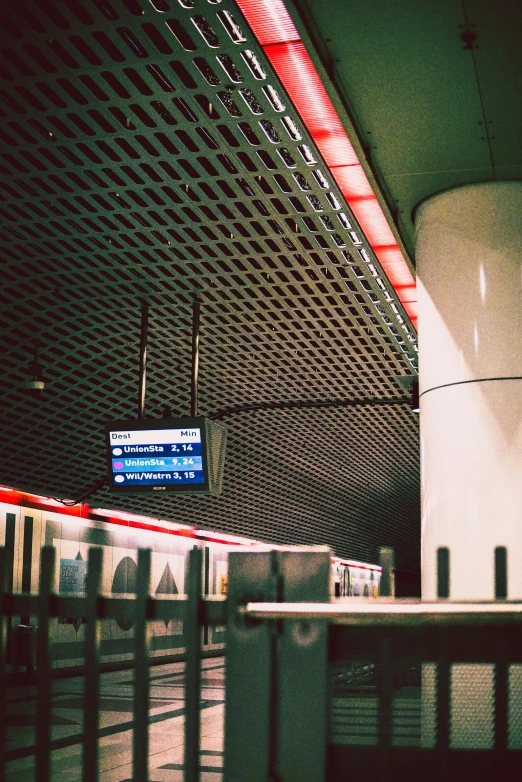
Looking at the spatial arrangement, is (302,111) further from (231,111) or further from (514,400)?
(514,400)

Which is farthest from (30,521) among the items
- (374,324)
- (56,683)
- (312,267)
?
(312,267)

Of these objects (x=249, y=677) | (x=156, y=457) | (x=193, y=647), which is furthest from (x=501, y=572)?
(x=156, y=457)

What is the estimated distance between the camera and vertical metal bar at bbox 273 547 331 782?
233cm

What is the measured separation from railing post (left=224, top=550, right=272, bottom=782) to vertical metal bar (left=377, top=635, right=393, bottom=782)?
309 mm

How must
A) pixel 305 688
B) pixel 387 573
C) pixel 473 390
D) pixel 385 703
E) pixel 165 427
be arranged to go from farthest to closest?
pixel 165 427
pixel 473 390
pixel 387 573
pixel 305 688
pixel 385 703

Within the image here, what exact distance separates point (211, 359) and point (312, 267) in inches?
125

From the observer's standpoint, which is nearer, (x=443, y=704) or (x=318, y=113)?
(x=443, y=704)

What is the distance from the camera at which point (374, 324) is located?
1024 centimetres

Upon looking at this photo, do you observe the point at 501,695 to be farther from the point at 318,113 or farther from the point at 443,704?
the point at 318,113

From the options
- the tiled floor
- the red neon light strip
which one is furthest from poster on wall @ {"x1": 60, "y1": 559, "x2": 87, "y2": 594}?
the red neon light strip

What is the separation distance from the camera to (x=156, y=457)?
8.98 metres

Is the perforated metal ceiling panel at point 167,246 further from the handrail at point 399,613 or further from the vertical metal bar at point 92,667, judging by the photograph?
the handrail at point 399,613

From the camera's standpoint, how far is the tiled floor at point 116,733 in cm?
657

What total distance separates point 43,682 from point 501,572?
1.41m
